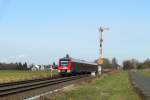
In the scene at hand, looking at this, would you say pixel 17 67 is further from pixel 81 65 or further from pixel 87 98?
pixel 87 98

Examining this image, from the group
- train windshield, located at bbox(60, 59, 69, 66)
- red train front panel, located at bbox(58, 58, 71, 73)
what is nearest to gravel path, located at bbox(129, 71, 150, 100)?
red train front panel, located at bbox(58, 58, 71, 73)

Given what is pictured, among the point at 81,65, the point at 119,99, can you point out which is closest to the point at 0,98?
the point at 119,99

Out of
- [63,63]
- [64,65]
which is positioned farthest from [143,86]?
[63,63]

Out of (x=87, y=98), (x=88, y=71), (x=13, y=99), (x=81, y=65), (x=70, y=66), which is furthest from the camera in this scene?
(x=88, y=71)

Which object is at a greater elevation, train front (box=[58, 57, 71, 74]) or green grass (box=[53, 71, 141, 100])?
train front (box=[58, 57, 71, 74])

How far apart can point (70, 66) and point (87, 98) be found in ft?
145

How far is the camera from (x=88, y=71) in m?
85.9

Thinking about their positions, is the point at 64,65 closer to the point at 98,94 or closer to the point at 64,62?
the point at 64,62

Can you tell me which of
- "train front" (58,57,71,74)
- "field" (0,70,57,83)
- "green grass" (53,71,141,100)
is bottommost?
"green grass" (53,71,141,100)

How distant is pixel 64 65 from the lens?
219ft

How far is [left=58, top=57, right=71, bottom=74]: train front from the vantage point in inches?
2606

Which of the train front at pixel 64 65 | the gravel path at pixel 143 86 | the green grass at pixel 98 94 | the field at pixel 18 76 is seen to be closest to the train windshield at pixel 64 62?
the train front at pixel 64 65

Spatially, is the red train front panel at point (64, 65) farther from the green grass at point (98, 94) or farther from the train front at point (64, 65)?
the green grass at point (98, 94)

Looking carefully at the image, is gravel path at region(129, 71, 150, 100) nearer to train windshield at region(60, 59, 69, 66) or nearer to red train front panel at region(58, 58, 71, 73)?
red train front panel at region(58, 58, 71, 73)
